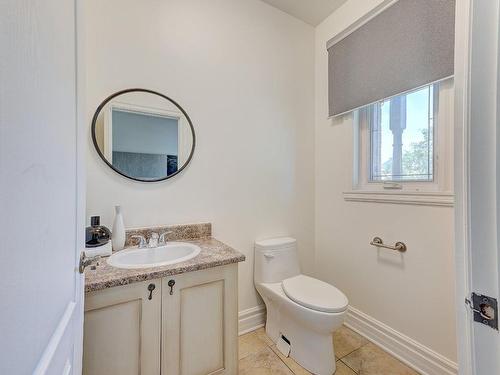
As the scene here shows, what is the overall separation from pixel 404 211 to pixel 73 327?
174 cm

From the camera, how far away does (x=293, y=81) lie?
203cm

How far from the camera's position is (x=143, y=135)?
145 centimetres

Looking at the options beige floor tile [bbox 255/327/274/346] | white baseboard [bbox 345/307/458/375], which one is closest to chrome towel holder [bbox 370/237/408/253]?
white baseboard [bbox 345/307/458/375]

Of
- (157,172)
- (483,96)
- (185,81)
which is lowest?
(157,172)

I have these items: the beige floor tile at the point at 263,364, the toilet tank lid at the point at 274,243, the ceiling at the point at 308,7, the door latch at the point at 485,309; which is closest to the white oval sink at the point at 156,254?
the toilet tank lid at the point at 274,243

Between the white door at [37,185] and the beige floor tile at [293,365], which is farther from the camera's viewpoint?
the beige floor tile at [293,365]

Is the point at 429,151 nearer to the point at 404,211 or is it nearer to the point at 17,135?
the point at 404,211

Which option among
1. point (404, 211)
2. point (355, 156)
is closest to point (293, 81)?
point (355, 156)

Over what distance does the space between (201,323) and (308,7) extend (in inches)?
96.3

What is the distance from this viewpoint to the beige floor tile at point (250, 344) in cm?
155

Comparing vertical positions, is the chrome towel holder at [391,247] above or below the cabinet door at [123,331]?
above

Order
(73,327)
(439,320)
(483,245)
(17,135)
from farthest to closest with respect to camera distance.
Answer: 1. (439,320)
2. (73,327)
3. (483,245)
4. (17,135)

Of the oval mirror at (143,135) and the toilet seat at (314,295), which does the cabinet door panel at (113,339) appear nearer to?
the oval mirror at (143,135)

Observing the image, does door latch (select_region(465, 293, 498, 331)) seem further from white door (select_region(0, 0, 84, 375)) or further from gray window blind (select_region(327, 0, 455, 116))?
gray window blind (select_region(327, 0, 455, 116))
